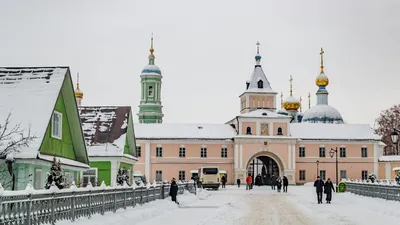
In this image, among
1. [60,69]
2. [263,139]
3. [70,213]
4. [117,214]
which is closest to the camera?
[70,213]

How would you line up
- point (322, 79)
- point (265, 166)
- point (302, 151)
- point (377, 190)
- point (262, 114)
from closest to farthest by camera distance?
point (377, 190) < point (262, 114) < point (302, 151) < point (265, 166) < point (322, 79)

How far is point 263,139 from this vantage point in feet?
273

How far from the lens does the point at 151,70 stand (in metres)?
98.1

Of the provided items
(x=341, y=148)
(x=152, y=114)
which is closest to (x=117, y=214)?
(x=341, y=148)

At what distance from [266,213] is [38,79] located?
10.2 metres

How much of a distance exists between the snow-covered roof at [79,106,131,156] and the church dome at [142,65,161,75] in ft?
186

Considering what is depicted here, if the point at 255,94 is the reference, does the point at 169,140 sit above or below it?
below

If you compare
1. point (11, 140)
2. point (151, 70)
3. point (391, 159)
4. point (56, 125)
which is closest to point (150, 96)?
point (151, 70)

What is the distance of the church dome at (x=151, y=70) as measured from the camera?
321 feet

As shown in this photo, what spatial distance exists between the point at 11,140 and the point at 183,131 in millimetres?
63814

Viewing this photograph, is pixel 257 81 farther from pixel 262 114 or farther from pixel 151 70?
pixel 151 70

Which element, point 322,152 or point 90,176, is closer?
point 90,176

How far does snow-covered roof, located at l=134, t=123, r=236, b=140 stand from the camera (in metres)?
84.0

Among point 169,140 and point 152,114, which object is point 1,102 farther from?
point 152,114
